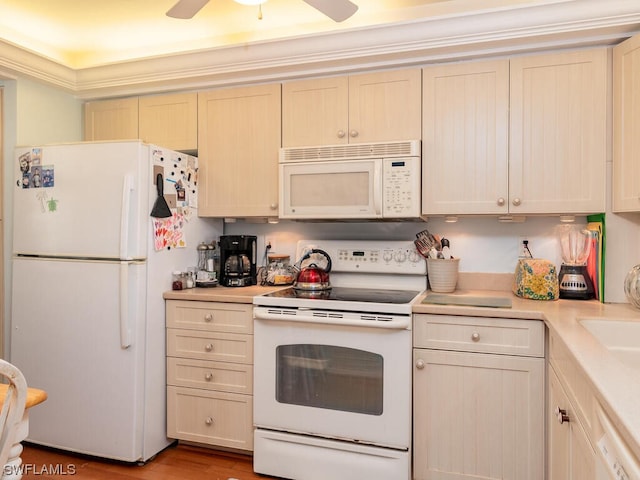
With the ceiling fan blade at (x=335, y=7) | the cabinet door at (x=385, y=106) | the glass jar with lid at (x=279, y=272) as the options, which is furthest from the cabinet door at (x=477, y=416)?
the ceiling fan blade at (x=335, y=7)

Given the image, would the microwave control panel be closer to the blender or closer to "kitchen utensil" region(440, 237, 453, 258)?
"kitchen utensil" region(440, 237, 453, 258)

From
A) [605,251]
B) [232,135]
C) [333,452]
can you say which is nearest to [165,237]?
[232,135]

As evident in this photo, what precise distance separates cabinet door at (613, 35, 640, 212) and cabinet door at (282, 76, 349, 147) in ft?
4.17

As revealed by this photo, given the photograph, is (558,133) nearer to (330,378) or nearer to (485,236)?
(485,236)

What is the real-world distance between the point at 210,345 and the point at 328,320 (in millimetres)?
691

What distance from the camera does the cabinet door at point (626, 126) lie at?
1.93 meters

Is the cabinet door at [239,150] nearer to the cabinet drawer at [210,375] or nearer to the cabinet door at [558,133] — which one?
the cabinet drawer at [210,375]

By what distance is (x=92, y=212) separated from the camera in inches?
91.7

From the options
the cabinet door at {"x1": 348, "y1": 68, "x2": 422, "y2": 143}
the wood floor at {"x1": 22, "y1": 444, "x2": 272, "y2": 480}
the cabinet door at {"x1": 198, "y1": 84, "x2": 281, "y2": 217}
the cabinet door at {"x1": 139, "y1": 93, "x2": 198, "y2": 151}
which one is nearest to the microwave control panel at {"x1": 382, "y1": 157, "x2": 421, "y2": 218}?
the cabinet door at {"x1": 348, "y1": 68, "x2": 422, "y2": 143}

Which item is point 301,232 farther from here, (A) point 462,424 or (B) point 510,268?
(A) point 462,424

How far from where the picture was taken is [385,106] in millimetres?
2418

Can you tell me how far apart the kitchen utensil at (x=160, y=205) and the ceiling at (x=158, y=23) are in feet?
2.65

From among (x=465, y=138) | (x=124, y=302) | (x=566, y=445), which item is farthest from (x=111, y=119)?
(x=566, y=445)

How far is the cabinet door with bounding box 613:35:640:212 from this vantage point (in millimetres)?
1935
